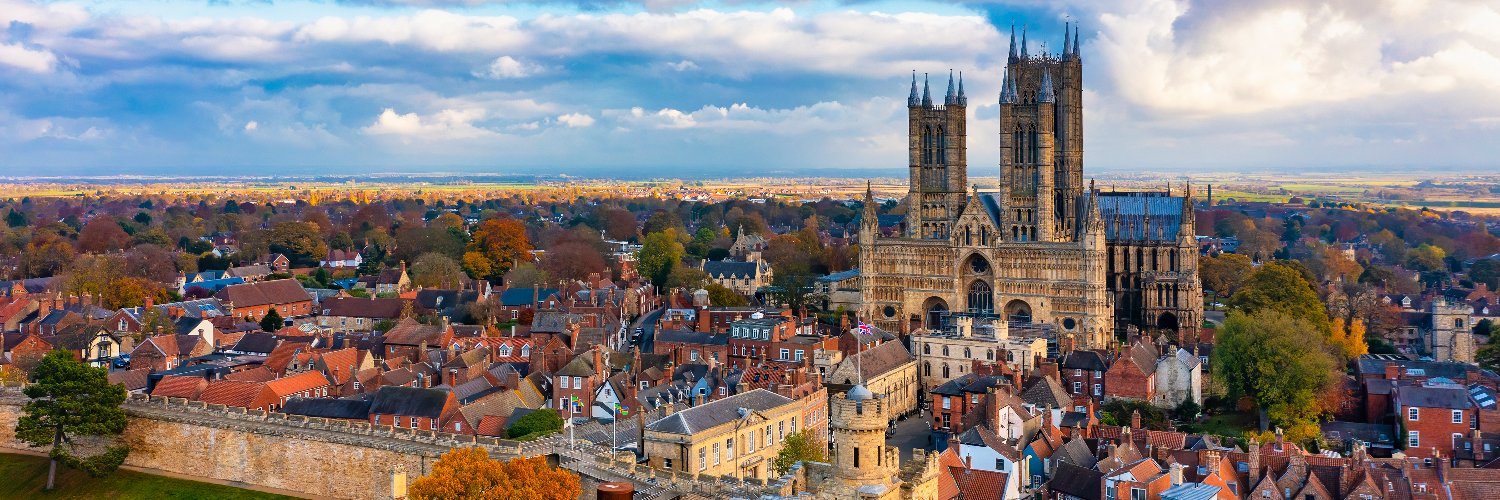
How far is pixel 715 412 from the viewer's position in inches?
1617

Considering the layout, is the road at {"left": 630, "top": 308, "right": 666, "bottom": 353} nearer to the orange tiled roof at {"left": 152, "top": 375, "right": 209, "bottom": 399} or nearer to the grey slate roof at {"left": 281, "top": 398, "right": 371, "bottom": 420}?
the grey slate roof at {"left": 281, "top": 398, "right": 371, "bottom": 420}

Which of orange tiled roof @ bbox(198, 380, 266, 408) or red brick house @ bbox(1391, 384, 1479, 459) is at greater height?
orange tiled roof @ bbox(198, 380, 266, 408)

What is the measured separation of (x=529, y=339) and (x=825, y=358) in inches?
618

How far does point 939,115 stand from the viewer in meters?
81.3

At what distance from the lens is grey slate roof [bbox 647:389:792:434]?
39.1 metres

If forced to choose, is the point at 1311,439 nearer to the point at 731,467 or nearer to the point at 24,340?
the point at 731,467

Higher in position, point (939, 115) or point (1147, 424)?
point (939, 115)

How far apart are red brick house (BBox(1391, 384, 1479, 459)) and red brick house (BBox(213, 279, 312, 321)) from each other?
6169 centimetres

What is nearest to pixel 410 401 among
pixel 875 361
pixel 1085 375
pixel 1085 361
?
pixel 875 361

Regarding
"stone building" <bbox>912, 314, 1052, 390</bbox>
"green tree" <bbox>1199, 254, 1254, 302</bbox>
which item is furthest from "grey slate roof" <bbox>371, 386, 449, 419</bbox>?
"green tree" <bbox>1199, 254, 1254, 302</bbox>

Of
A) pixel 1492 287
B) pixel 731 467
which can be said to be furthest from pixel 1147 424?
pixel 1492 287

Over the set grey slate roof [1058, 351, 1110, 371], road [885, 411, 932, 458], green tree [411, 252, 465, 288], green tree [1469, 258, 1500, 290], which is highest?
green tree [411, 252, 465, 288]

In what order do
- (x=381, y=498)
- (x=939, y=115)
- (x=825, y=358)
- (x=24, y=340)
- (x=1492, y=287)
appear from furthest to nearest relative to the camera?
1. (x=1492, y=287)
2. (x=939, y=115)
3. (x=24, y=340)
4. (x=825, y=358)
5. (x=381, y=498)

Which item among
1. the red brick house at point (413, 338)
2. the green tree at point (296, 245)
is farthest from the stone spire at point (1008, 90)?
the green tree at point (296, 245)
